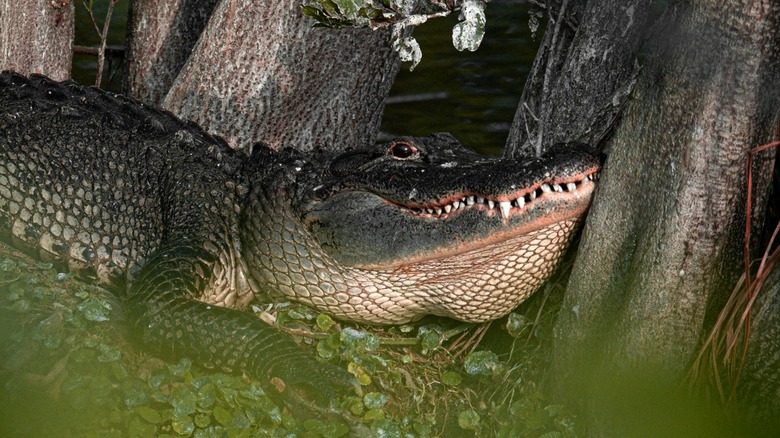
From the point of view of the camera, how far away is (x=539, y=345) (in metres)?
3.84

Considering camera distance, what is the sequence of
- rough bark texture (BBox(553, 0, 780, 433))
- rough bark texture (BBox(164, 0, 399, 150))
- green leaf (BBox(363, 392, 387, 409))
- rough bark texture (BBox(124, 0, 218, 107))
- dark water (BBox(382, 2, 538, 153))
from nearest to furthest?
rough bark texture (BBox(553, 0, 780, 433)) < green leaf (BBox(363, 392, 387, 409)) < rough bark texture (BBox(164, 0, 399, 150)) < rough bark texture (BBox(124, 0, 218, 107)) < dark water (BBox(382, 2, 538, 153))

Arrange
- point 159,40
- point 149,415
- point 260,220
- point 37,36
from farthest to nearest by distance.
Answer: point 159,40
point 37,36
point 260,220
point 149,415

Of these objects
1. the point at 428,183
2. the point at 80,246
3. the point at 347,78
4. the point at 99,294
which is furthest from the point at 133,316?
the point at 347,78

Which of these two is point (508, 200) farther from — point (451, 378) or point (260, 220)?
point (260, 220)

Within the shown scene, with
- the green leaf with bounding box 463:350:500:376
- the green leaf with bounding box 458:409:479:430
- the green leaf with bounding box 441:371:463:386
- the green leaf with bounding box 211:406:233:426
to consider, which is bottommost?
the green leaf with bounding box 211:406:233:426

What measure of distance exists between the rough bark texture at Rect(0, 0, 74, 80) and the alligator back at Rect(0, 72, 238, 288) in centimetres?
65

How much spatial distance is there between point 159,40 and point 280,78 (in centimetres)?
100

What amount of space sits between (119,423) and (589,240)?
1.71 metres

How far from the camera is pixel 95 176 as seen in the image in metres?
4.55

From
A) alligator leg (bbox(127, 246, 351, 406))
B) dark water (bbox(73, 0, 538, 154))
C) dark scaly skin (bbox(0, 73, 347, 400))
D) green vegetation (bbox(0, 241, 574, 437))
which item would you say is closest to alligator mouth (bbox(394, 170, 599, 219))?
green vegetation (bbox(0, 241, 574, 437))

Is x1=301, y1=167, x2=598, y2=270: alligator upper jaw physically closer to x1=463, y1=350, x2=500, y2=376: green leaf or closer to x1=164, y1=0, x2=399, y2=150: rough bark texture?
x1=463, y1=350, x2=500, y2=376: green leaf

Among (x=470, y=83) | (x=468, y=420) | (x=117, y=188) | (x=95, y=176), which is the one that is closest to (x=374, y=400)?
(x=468, y=420)

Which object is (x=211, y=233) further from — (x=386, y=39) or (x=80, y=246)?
(x=386, y=39)

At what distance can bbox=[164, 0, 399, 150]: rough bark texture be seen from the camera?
515cm
